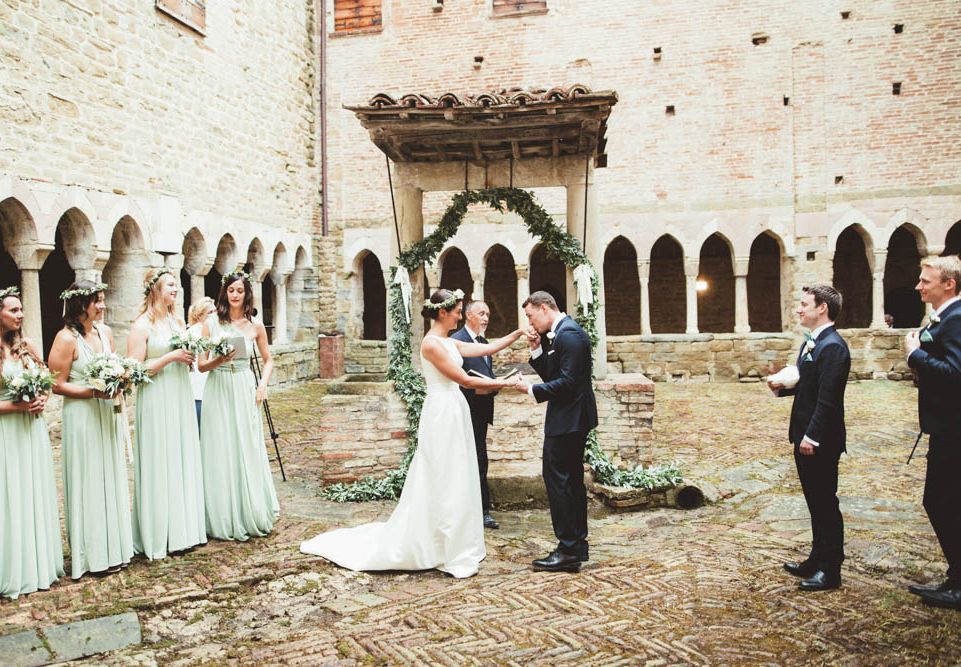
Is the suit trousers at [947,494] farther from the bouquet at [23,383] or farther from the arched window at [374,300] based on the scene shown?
the arched window at [374,300]


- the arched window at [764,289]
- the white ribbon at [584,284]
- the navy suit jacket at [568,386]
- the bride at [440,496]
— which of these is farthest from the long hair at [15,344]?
the arched window at [764,289]

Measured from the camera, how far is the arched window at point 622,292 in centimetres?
1794

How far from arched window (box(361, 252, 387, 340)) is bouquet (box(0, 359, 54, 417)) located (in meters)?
15.0

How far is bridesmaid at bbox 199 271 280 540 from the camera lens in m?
4.90

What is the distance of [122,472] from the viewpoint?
436 cm

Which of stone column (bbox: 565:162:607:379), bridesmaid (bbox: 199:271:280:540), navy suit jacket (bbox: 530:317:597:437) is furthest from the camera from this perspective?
stone column (bbox: 565:162:607:379)

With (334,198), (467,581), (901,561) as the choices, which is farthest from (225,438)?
(334,198)

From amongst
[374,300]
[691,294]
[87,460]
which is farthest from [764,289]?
[87,460]

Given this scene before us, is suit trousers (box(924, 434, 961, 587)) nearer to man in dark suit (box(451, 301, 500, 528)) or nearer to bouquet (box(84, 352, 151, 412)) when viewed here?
man in dark suit (box(451, 301, 500, 528))

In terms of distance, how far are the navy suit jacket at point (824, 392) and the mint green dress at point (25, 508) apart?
14.2ft

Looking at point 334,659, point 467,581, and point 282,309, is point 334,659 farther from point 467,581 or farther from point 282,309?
point 282,309

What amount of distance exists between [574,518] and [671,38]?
39.5 feet

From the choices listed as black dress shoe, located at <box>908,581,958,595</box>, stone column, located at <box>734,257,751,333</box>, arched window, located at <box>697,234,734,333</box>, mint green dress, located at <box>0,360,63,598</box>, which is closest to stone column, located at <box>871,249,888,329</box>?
stone column, located at <box>734,257,751,333</box>

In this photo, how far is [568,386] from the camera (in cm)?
411
